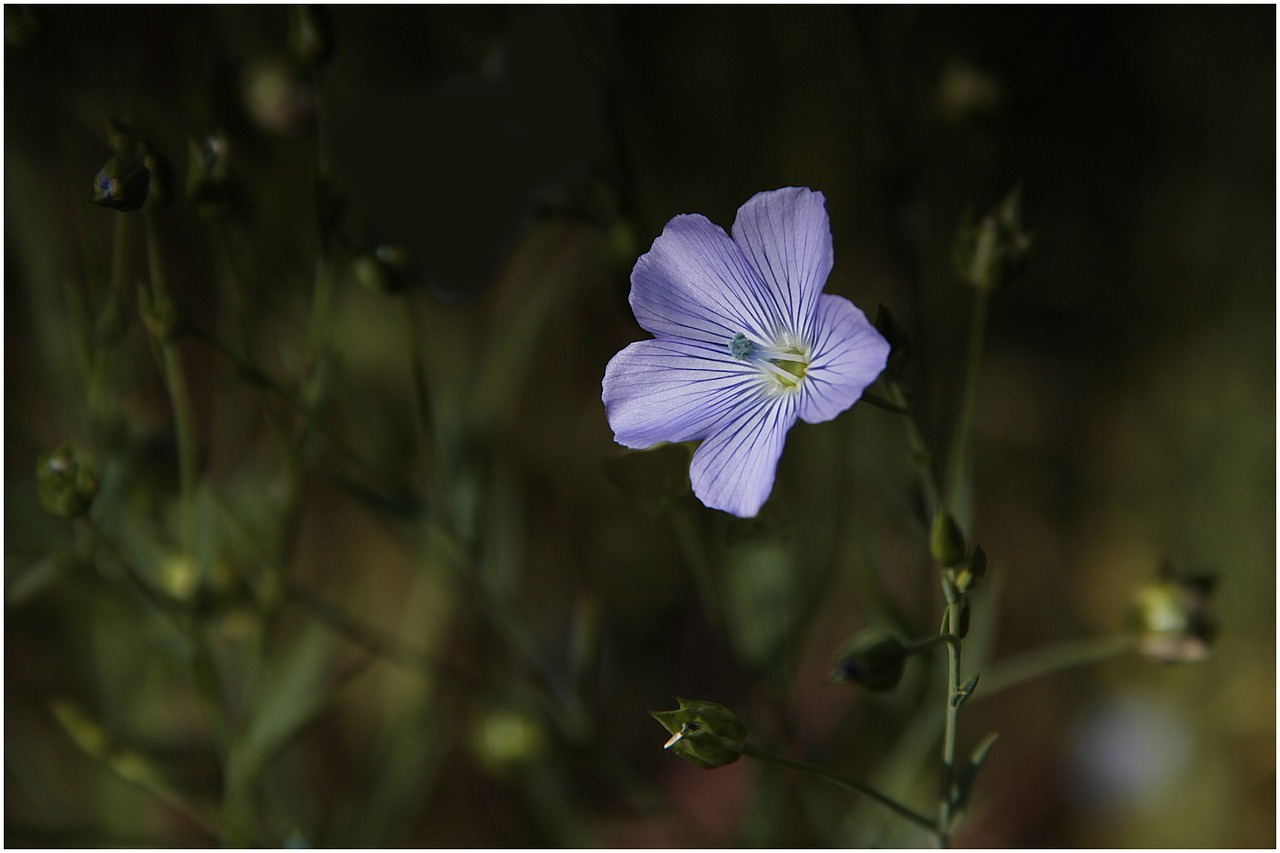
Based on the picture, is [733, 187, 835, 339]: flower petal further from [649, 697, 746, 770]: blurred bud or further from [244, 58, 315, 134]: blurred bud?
[244, 58, 315, 134]: blurred bud

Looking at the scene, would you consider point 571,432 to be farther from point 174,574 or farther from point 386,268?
point 386,268

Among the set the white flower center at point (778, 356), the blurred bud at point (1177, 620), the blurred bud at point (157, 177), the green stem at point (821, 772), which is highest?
the blurred bud at point (157, 177)

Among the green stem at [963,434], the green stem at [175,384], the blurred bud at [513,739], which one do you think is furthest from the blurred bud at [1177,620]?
the green stem at [175,384]

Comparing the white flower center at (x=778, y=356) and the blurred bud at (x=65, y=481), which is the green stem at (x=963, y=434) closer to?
the white flower center at (x=778, y=356)

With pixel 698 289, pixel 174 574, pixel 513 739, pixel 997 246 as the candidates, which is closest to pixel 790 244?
pixel 698 289

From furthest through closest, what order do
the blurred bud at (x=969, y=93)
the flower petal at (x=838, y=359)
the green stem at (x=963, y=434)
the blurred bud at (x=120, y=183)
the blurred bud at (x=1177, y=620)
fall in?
the blurred bud at (x=969, y=93), the blurred bud at (x=1177, y=620), the green stem at (x=963, y=434), the blurred bud at (x=120, y=183), the flower petal at (x=838, y=359)

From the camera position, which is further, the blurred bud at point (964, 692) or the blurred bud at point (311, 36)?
the blurred bud at point (311, 36)

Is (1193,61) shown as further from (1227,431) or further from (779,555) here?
(779,555)
